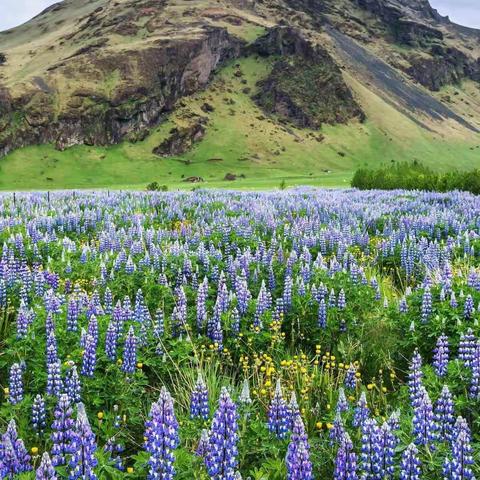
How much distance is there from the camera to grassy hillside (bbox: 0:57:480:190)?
132875 millimetres

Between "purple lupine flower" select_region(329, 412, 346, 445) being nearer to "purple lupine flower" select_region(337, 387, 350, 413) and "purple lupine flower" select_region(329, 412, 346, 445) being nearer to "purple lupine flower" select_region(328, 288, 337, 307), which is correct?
"purple lupine flower" select_region(337, 387, 350, 413)

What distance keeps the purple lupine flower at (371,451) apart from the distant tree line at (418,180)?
25241mm

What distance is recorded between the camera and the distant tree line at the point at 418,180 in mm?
26750

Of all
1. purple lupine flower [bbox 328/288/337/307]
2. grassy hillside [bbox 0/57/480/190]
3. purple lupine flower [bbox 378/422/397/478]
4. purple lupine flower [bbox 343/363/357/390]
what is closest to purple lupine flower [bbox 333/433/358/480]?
purple lupine flower [bbox 378/422/397/478]

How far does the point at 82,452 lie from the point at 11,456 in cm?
55

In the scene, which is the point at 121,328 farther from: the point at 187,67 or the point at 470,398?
the point at 187,67

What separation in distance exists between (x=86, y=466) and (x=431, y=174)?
29630 millimetres

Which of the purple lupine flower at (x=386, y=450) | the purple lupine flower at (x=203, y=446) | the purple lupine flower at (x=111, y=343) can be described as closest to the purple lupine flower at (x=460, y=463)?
the purple lupine flower at (x=386, y=450)

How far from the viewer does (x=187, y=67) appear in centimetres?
17088

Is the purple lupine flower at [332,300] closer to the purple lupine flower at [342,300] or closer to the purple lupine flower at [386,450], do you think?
the purple lupine flower at [342,300]

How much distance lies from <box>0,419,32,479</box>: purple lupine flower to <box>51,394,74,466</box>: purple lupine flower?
0.20m

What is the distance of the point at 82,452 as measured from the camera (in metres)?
3.40

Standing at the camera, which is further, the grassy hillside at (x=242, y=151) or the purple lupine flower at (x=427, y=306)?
the grassy hillside at (x=242, y=151)

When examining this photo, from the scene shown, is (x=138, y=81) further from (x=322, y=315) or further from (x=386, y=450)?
(x=386, y=450)
